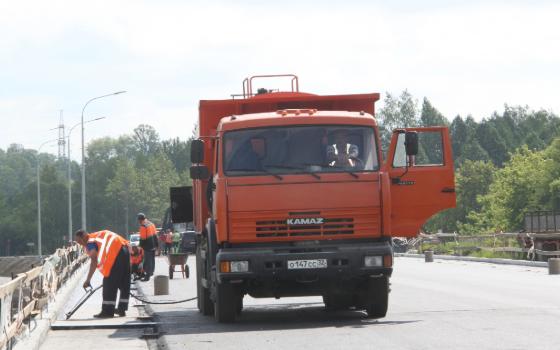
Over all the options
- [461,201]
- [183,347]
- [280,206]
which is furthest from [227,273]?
[461,201]

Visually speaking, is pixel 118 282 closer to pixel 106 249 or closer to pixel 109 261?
pixel 109 261

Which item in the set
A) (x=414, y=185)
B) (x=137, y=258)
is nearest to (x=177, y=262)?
(x=137, y=258)

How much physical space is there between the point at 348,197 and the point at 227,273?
182 cm

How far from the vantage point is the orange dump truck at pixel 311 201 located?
643 inches

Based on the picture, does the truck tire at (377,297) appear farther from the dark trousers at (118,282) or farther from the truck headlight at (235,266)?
the dark trousers at (118,282)

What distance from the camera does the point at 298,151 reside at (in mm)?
16656

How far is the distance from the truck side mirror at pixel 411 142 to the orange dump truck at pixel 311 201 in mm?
14

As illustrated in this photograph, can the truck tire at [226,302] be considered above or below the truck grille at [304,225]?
below

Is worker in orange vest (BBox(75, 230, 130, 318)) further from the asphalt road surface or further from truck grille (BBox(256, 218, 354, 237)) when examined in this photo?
truck grille (BBox(256, 218, 354, 237))

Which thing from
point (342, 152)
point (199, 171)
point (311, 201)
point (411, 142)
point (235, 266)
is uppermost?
point (411, 142)

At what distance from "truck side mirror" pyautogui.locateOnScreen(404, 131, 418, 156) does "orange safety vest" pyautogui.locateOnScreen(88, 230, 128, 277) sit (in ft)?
15.3

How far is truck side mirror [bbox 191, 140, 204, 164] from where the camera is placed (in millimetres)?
16844

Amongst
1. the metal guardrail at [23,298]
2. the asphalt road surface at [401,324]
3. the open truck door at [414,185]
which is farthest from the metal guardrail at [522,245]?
the open truck door at [414,185]

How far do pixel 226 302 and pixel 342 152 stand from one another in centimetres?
260
